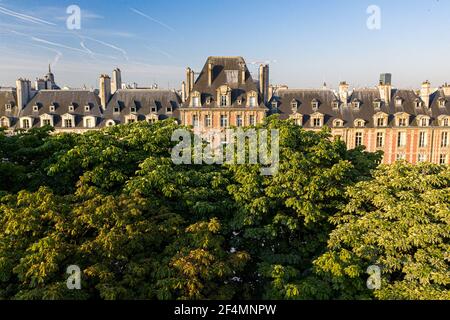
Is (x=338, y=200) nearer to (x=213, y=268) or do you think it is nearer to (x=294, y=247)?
(x=294, y=247)

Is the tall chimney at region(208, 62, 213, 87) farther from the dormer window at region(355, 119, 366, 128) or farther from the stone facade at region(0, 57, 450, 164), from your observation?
the dormer window at region(355, 119, 366, 128)

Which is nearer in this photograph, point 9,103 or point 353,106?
point 353,106

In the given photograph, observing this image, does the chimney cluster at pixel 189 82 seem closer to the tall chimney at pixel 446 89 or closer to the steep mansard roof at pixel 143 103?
the steep mansard roof at pixel 143 103

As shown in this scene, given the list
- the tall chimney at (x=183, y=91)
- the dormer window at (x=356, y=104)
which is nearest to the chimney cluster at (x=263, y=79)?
the tall chimney at (x=183, y=91)

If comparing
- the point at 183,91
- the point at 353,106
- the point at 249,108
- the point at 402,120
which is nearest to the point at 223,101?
the point at 249,108

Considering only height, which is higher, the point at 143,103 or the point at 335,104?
the point at 143,103

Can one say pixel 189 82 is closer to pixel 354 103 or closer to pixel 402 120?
pixel 354 103
